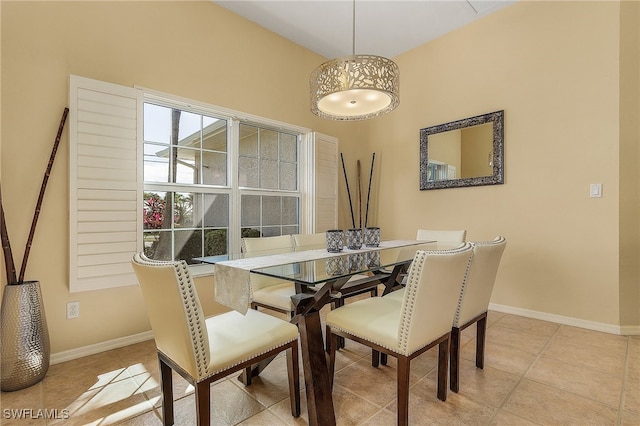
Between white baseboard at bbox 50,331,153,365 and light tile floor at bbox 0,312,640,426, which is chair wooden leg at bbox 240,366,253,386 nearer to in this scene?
light tile floor at bbox 0,312,640,426

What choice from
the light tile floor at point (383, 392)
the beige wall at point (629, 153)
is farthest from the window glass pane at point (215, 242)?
the beige wall at point (629, 153)

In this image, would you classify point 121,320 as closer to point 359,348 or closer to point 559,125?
point 359,348

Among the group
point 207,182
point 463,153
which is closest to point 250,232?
point 207,182

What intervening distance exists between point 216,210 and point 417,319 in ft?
7.36

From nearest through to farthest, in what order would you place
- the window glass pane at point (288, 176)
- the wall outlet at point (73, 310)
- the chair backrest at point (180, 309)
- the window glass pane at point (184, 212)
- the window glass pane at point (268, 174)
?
the chair backrest at point (180, 309), the wall outlet at point (73, 310), the window glass pane at point (184, 212), the window glass pane at point (268, 174), the window glass pane at point (288, 176)

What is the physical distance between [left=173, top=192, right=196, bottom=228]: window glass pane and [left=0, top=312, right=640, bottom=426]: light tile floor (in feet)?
3.46

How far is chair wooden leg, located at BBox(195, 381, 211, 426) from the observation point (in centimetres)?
115

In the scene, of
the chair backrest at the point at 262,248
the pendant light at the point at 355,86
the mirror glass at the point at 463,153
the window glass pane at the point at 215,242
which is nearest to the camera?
the pendant light at the point at 355,86

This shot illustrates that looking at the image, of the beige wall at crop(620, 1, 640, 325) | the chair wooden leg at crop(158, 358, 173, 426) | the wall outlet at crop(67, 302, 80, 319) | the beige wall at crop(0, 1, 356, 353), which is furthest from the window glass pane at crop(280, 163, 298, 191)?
the beige wall at crop(620, 1, 640, 325)

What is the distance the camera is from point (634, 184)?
8.27ft

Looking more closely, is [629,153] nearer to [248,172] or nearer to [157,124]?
[248,172]

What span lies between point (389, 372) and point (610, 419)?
1.09m

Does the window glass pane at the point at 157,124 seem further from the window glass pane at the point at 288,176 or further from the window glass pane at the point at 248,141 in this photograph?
the window glass pane at the point at 288,176

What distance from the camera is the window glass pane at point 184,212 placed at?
8.91 ft
